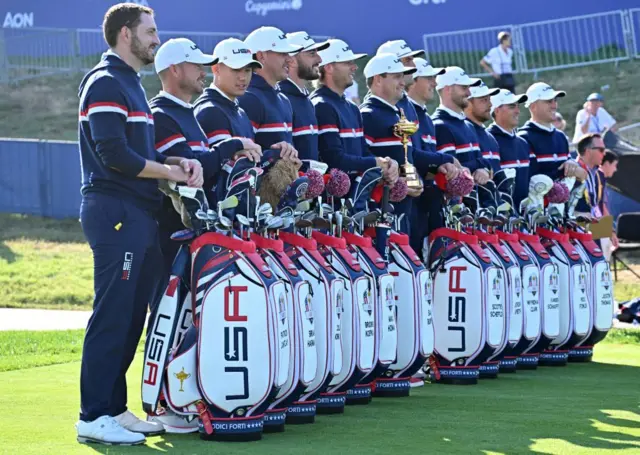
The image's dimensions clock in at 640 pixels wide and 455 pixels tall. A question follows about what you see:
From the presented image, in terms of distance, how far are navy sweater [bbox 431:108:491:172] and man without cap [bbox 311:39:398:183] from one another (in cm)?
127

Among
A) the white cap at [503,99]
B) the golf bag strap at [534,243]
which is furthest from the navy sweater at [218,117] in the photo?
the white cap at [503,99]

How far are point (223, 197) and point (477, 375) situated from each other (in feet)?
10.2

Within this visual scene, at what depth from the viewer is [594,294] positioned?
1149 cm

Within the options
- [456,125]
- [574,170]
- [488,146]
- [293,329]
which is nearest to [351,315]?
[293,329]

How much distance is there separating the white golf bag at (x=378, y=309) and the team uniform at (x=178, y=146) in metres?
1.29

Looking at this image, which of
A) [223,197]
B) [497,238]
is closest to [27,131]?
[497,238]

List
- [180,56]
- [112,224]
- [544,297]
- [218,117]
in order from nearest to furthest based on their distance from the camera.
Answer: [112,224] < [180,56] < [218,117] < [544,297]

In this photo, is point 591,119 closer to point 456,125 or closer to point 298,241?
point 456,125

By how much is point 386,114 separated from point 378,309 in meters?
1.63

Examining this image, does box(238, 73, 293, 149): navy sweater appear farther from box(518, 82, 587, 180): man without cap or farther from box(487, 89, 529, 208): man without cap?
box(518, 82, 587, 180): man without cap

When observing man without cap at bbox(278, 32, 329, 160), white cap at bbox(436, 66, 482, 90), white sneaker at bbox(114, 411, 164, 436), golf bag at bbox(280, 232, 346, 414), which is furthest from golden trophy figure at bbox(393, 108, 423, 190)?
white sneaker at bbox(114, 411, 164, 436)

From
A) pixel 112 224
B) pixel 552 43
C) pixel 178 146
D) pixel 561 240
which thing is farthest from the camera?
pixel 552 43

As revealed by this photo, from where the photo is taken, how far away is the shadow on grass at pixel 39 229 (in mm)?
19484

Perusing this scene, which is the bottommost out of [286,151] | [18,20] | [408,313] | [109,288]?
[408,313]
